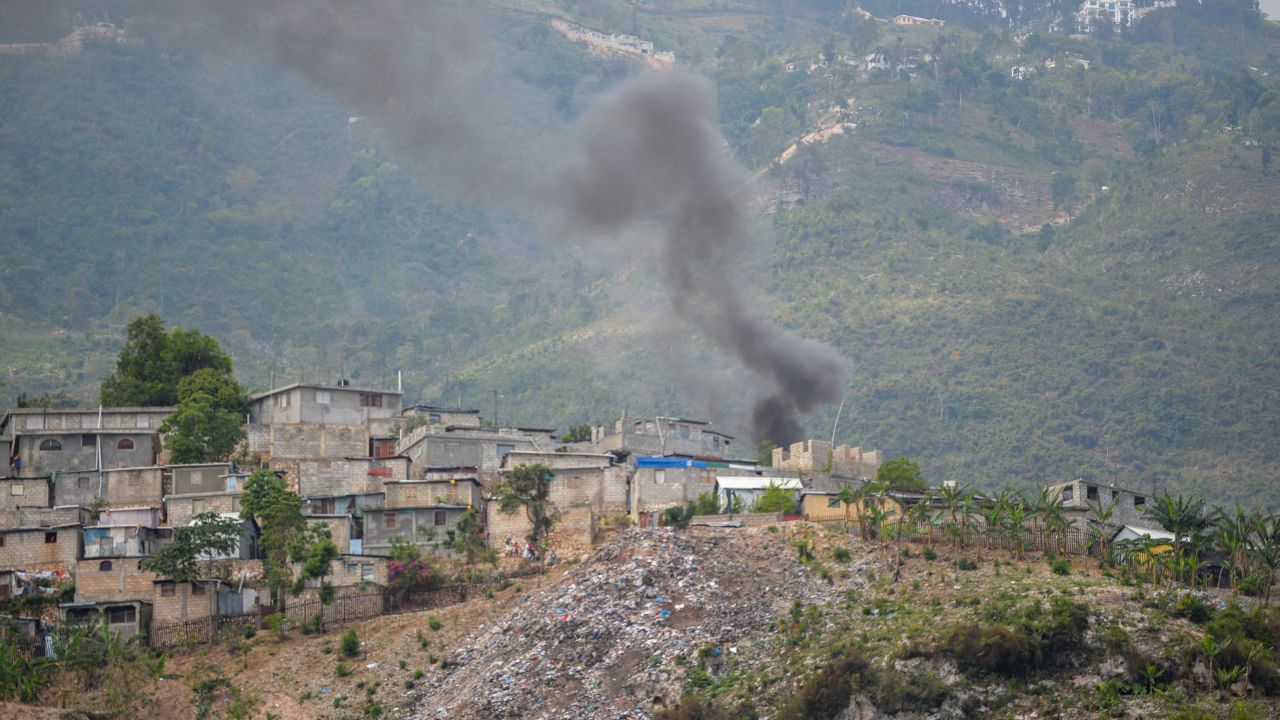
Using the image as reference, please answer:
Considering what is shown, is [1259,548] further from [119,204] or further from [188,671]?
[119,204]

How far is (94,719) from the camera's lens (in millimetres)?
48188

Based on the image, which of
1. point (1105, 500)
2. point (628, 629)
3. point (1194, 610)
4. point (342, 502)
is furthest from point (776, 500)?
point (1194, 610)

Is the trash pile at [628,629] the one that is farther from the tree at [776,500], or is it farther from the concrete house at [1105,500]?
the concrete house at [1105,500]

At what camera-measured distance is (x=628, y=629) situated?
51156 millimetres

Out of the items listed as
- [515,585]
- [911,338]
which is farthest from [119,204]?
[515,585]

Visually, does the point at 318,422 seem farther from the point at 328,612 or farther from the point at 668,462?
the point at 328,612

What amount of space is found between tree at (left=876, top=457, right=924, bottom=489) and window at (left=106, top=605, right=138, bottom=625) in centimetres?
2544

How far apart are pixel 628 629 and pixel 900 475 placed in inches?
804

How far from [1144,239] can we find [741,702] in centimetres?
10590

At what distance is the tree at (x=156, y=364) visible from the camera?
72.1 metres

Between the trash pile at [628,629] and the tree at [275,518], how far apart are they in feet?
A: 21.9

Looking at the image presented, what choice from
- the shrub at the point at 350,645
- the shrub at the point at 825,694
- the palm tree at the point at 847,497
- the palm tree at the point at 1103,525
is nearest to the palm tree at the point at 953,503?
the palm tree at the point at 847,497

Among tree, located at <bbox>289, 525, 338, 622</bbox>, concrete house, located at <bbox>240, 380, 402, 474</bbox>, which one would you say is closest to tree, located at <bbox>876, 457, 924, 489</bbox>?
concrete house, located at <bbox>240, 380, 402, 474</bbox>

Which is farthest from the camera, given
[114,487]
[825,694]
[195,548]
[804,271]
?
[804,271]
